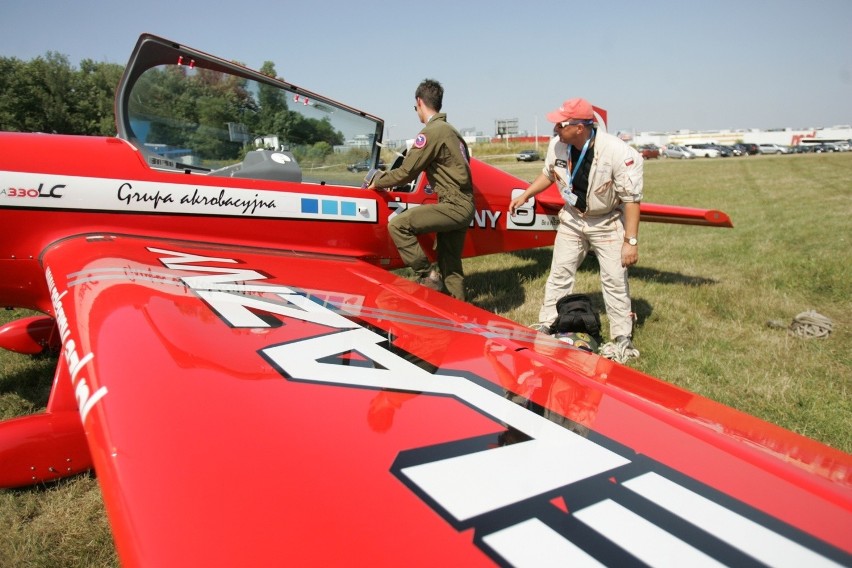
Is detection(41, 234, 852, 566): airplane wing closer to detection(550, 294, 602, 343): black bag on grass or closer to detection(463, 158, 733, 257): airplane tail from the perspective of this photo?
detection(550, 294, 602, 343): black bag on grass

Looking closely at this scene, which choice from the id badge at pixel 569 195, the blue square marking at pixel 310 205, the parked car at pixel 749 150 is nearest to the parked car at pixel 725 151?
the parked car at pixel 749 150

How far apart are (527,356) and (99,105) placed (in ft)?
219

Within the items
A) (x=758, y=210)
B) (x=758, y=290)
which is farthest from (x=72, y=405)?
(x=758, y=210)

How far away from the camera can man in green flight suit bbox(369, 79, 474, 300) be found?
4.34 metres

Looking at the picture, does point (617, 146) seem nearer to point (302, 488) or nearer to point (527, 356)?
point (527, 356)

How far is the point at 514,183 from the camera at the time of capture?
567 centimetres

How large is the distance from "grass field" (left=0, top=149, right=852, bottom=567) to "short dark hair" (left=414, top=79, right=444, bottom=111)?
6.95 ft

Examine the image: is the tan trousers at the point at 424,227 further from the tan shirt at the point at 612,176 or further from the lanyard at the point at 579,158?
the tan shirt at the point at 612,176

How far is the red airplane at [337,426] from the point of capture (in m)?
1.04

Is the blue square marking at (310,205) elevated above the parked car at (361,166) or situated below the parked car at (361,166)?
below

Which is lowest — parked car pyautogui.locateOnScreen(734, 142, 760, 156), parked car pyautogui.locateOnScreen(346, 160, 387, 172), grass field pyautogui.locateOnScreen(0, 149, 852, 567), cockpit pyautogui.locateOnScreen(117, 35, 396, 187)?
grass field pyautogui.locateOnScreen(0, 149, 852, 567)

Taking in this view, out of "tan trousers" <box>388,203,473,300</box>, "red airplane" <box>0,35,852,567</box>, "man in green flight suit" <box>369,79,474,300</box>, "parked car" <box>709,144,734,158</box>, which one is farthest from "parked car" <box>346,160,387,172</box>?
"parked car" <box>709,144,734,158</box>

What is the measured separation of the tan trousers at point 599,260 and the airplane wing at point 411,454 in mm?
2090

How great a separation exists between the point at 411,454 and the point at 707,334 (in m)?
4.04
